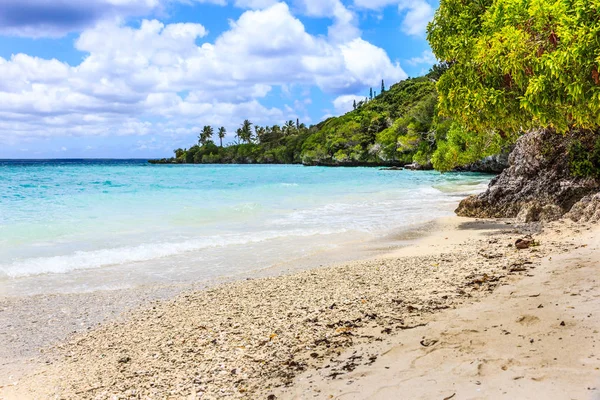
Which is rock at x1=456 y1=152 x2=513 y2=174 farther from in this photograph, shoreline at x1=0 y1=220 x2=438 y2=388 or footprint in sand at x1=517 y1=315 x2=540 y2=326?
footprint in sand at x1=517 y1=315 x2=540 y2=326

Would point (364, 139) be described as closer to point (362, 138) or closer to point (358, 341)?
point (362, 138)

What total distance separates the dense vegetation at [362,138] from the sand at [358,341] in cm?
3568

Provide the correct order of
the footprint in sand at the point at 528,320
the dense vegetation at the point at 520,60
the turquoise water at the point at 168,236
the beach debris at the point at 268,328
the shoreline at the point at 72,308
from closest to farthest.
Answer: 1. the beach debris at the point at 268,328
2. the footprint in sand at the point at 528,320
3. the shoreline at the point at 72,308
4. the dense vegetation at the point at 520,60
5. the turquoise water at the point at 168,236

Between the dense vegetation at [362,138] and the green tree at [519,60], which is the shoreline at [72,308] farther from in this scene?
the dense vegetation at [362,138]

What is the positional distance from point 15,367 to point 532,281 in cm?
652

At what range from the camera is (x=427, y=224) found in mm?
14328

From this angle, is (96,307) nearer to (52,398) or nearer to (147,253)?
(52,398)

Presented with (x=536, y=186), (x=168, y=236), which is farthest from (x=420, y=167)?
(x=168, y=236)

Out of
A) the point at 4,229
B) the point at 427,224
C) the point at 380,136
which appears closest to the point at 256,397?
the point at 427,224

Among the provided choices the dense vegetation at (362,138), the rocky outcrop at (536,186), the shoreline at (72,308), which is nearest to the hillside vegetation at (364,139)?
the dense vegetation at (362,138)

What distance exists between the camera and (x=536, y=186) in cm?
1418

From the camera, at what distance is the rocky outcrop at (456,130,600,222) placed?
13.0 metres

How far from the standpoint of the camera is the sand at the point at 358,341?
366 cm

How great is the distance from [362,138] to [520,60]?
87.1 m
